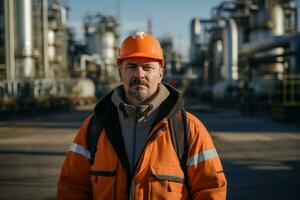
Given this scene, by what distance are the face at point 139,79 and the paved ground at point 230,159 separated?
376cm

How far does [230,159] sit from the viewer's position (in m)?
8.92

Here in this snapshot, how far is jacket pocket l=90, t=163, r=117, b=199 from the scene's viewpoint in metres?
2.50

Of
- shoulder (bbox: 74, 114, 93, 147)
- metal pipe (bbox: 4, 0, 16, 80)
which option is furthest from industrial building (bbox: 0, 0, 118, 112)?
shoulder (bbox: 74, 114, 93, 147)

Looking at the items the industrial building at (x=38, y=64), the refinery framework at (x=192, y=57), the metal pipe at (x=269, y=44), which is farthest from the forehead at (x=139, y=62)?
the metal pipe at (x=269, y=44)

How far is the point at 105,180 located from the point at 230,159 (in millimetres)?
6713

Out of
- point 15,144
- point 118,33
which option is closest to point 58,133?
point 15,144

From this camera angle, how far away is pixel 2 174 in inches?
299

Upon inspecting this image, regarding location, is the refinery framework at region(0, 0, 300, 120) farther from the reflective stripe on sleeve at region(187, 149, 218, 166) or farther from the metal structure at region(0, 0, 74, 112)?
the reflective stripe on sleeve at region(187, 149, 218, 166)

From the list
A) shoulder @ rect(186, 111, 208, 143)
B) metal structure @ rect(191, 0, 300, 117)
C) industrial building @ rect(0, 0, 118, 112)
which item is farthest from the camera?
industrial building @ rect(0, 0, 118, 112)

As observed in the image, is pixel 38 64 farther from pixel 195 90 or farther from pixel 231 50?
pixel 195 90

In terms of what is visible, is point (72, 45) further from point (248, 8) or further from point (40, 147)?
point (40, 147)

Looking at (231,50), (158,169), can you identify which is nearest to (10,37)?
(231,50)

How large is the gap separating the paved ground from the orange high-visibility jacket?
3.67 m

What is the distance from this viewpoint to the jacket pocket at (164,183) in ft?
8.04
